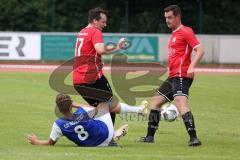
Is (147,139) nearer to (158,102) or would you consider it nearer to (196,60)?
(158,102)

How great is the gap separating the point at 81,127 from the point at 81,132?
93 mm

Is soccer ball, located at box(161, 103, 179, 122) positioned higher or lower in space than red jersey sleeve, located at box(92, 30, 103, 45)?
lower

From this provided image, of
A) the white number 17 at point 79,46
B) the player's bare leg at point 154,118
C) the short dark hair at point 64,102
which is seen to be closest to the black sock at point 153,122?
the player's bare leg at point 154,118

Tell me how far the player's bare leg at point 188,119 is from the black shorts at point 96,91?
1.20m

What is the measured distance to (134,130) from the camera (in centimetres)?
1481

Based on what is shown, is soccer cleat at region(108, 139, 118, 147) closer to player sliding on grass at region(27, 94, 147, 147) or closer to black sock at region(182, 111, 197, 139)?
player sliding on grass at region(27, 94, 147, 147)

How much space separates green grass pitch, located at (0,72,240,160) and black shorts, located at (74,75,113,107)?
0.80 metres

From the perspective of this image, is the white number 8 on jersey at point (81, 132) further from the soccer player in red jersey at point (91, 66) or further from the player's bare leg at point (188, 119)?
the player's bare leg at point (188, 119)

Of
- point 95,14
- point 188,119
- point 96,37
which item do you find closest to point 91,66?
point 96,37

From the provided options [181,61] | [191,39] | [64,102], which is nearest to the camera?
[64,102]

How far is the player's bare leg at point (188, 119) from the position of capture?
1227 cm

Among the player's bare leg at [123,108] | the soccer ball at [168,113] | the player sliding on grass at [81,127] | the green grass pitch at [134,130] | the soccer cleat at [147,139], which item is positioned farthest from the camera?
the soccer ball at [168,113]

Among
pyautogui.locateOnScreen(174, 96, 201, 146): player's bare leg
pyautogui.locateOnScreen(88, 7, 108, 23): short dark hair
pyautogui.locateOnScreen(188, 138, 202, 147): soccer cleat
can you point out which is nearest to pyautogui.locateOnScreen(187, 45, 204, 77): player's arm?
pyautogui.locateOnScreen(174, 96, 201, 146): player's bare leg

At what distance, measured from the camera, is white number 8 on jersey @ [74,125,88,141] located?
38.4 feet
